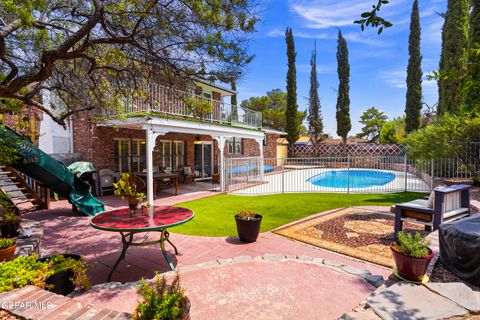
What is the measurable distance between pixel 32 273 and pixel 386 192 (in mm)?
12173

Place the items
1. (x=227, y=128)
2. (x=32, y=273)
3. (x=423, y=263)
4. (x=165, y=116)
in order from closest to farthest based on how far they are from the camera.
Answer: (x=32, y=273) → (x=423, y=263) → (x=165, y=116) → (x=227, y=128)

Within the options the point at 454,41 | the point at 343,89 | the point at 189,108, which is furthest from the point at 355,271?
the point at 343,89

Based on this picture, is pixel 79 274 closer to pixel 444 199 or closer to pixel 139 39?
pixel 139 39

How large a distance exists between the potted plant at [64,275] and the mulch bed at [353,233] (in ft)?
12.8

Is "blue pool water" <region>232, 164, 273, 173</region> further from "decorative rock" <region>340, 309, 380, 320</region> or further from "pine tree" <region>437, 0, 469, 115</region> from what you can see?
"pine tree" <region>437, 0, 469, 115</region>

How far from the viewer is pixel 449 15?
1515 cm

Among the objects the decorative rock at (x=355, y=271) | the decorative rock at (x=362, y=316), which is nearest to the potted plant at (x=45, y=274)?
the decorative rock at (x=362, y=316)

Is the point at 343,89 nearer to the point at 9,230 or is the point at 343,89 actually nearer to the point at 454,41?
the point at 454,41

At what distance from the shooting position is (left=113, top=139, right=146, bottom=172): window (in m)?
12.3

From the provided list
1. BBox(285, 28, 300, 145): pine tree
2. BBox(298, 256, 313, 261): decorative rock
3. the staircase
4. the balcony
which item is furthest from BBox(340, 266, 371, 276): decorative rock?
BBox(285, 28, 300, 145): pine tree

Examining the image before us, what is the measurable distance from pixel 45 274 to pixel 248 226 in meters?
3.26

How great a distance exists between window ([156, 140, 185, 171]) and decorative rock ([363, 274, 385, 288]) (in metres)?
12.2

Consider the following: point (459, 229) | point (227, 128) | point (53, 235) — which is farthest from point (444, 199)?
point (227, 128)

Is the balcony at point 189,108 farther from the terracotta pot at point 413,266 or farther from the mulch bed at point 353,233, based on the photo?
the terracotta pot at point 413,266
